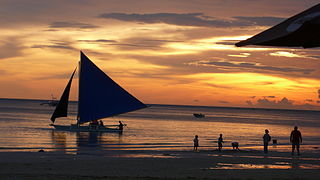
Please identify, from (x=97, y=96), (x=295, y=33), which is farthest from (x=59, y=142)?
(x=295, y=33)

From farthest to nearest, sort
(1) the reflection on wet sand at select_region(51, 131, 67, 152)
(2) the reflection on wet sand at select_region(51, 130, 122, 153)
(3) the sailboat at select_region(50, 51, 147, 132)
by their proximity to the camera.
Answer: (3) the sailboat at select_region(50, 51, 147, 132)
(1) the reflection on wet sand at select_region(51, 131, 67, 152)
(2) the reflection on wet sand at select_region(51, 130, 122, 153)

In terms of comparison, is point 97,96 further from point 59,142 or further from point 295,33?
point 295,33

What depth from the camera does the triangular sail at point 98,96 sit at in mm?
44656

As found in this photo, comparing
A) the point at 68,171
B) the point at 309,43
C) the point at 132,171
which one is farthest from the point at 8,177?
the point at 309,43

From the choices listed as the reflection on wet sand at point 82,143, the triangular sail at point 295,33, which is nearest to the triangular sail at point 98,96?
the reflection on wet sand at point 82,143

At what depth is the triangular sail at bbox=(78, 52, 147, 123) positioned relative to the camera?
44.7 m

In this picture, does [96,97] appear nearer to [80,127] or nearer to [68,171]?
[80,127]

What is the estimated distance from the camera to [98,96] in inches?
1770

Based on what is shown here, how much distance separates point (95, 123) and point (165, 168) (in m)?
36.6

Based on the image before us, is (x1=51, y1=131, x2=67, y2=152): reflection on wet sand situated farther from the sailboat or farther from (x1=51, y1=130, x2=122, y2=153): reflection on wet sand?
the sailboat

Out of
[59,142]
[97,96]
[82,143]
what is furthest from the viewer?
[97,96]

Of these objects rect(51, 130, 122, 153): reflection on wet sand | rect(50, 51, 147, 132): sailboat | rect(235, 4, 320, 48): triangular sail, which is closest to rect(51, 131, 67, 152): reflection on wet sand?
rect(51, 130, 122, 153): reflection on wet sand

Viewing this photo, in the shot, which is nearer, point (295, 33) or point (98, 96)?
point (295, 33)

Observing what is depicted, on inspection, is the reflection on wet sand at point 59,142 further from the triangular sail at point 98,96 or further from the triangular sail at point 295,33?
the triangular sail at point 295,33
